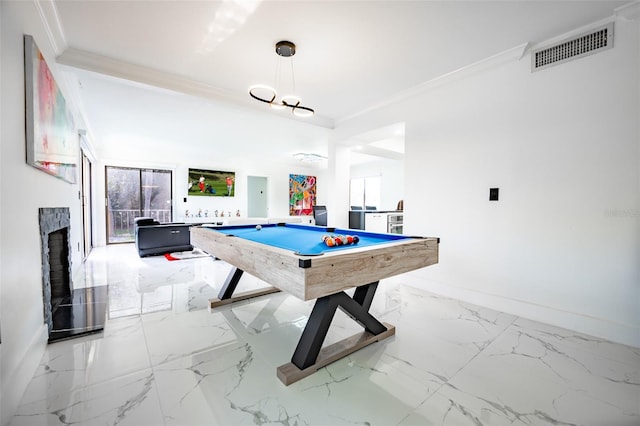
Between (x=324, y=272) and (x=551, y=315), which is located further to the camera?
(x=551, y=315)

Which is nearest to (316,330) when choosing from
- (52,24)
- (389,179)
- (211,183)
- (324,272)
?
(324,272)

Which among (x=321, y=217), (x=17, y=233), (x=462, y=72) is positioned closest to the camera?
(x=17, y=233)

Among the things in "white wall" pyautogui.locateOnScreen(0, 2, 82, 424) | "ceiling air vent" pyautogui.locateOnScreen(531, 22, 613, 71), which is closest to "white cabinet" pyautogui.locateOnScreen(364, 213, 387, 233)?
"ceiling air vent" pyautogui.locateOnScreen(531, 22, 613, 71)

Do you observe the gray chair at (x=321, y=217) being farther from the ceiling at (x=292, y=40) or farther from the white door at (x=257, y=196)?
the ceiling at (x=292, y=40)

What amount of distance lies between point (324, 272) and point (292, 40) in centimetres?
215

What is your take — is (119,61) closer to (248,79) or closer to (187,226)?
(248,79)

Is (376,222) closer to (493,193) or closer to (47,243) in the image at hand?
(493,193)

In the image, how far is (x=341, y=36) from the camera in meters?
2.35

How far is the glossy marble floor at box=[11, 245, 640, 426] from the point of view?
1.29 meters

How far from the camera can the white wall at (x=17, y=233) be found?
131 centimetres

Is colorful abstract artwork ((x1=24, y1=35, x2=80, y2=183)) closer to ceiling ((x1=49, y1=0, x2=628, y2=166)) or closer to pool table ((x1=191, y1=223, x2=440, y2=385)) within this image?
ceiling ((x1=49, y1=0, x2=628, y2=166))

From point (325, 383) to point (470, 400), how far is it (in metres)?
0.76

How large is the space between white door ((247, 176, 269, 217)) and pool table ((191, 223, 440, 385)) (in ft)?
22.8

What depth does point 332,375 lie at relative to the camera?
1603 millimetres
